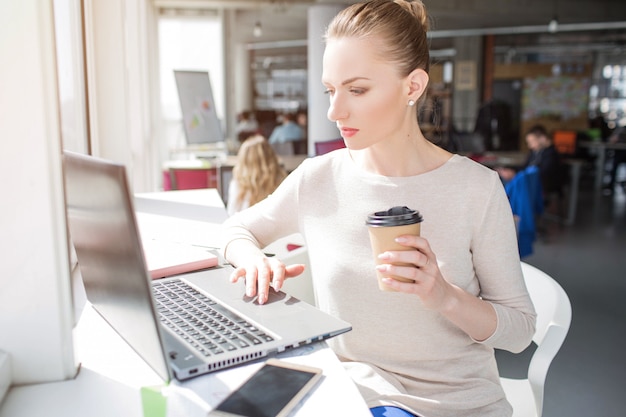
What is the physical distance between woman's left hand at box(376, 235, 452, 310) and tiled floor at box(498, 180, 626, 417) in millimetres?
2036

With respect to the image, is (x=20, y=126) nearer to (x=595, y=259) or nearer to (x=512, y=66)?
(x=595, y=259)

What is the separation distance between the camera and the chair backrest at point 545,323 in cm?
140

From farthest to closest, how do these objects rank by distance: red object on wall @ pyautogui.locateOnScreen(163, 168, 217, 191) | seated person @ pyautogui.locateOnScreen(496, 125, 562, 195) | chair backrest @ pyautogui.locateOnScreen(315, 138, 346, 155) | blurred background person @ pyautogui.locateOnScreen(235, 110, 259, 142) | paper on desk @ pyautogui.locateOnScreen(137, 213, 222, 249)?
blurred background person @ pyautogui.locateOnScreen(235, 110, 259, 142) < seated person @ pyautogui.locateOnScreen(496, 125, 562, 195) < red object on wall @ pyautogui.locateOnScreen(163, 168, 217, 191) < chair backrest @ pyautogui.locateOnScreen(315, 138, 346, 155) < paper on desk @ pyautogui.locateOnScreen(137, 213, 222, 249)

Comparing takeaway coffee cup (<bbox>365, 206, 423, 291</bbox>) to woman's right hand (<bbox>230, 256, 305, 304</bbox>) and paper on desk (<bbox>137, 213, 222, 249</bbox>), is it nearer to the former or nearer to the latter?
woman's right hand (<bbox>230, 256, 305, 304</bbox>)

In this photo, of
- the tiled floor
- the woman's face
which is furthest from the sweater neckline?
the tiled floor

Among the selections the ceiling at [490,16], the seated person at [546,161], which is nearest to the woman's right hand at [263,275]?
the seated person at [546,161]

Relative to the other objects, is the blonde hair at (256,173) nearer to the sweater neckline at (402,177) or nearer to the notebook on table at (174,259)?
the notebook on table at (174,259)

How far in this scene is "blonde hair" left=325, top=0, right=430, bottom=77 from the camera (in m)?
1.23

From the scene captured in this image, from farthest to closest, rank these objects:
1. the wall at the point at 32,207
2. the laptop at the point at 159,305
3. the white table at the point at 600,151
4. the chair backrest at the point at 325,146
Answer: the white table at the point at 600,151, the chair backrest at the point at 325,146, the wall at the point at 32,207, the laptop at the point at 159,305

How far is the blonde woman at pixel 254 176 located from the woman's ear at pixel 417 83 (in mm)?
2654

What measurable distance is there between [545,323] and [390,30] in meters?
0.90

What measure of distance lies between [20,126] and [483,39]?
15671 mm

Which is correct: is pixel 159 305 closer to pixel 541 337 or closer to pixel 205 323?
pixel 205 323

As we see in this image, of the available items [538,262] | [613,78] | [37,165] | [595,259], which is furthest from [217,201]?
[613,78]
